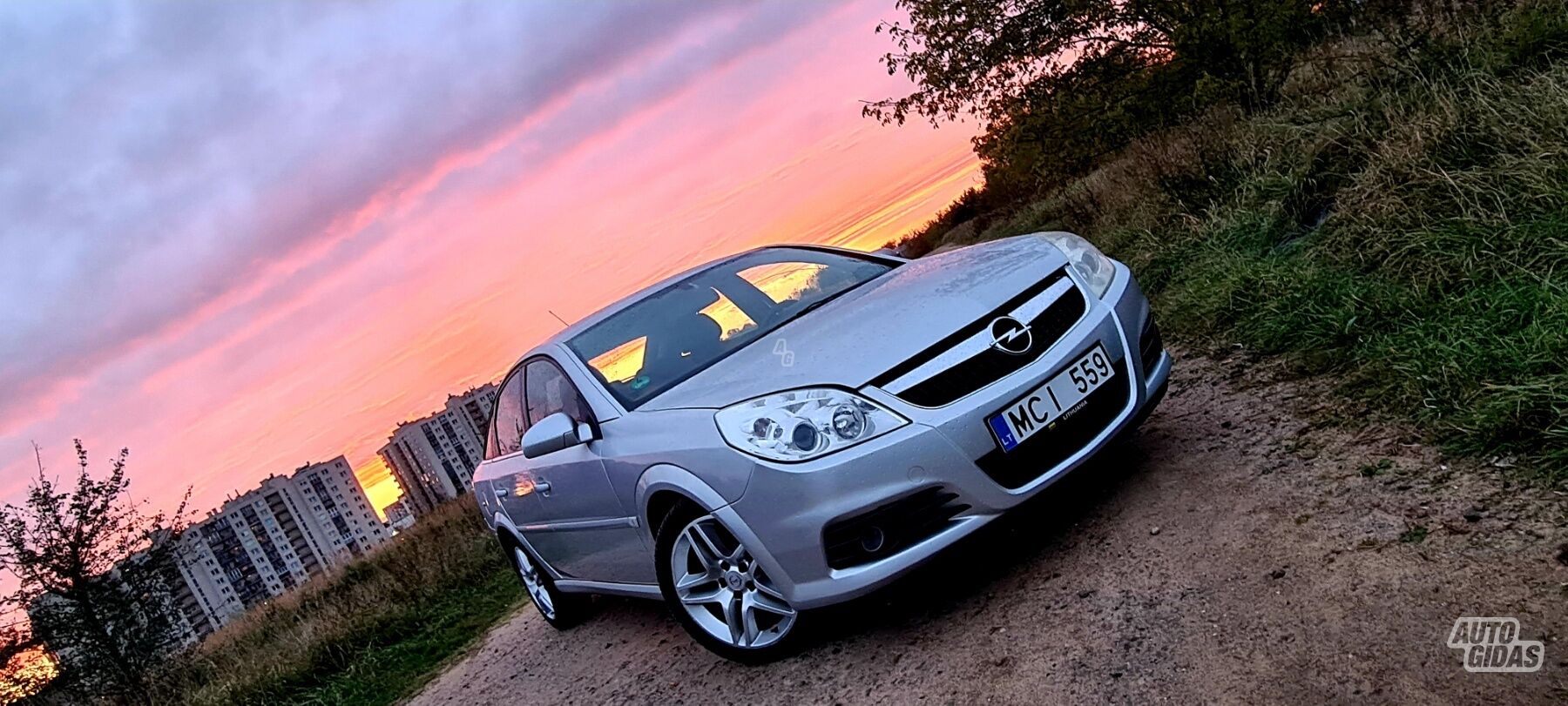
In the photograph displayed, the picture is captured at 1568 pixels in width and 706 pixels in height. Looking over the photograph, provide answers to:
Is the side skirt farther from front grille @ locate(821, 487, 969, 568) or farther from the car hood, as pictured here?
front grille @ locate(821, 487, 969, 568)

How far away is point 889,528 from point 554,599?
3355mm

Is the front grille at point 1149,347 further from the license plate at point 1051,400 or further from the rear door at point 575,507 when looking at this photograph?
the rear door at point 575,507

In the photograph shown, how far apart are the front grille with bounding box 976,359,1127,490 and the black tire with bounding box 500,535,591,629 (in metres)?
3.25

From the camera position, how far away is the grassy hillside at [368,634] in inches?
299

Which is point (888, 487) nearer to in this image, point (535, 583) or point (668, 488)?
point (668, 488)

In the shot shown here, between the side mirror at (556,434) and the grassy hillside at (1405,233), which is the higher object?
the side mirror at (556,434)

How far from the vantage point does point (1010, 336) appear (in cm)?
349

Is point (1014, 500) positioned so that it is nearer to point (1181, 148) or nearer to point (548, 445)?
point (548, 445)

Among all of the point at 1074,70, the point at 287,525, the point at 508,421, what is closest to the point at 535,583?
the point at 508,421

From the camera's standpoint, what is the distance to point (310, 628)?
29.6 feet

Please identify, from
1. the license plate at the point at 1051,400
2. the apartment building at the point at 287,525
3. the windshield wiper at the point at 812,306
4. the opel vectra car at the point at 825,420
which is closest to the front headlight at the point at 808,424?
the opel vectra car at the point at 825,420

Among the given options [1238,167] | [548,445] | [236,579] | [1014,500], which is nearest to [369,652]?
[548,445]

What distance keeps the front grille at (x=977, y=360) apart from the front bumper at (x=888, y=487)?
3 cm

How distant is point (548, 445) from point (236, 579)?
45.3m
